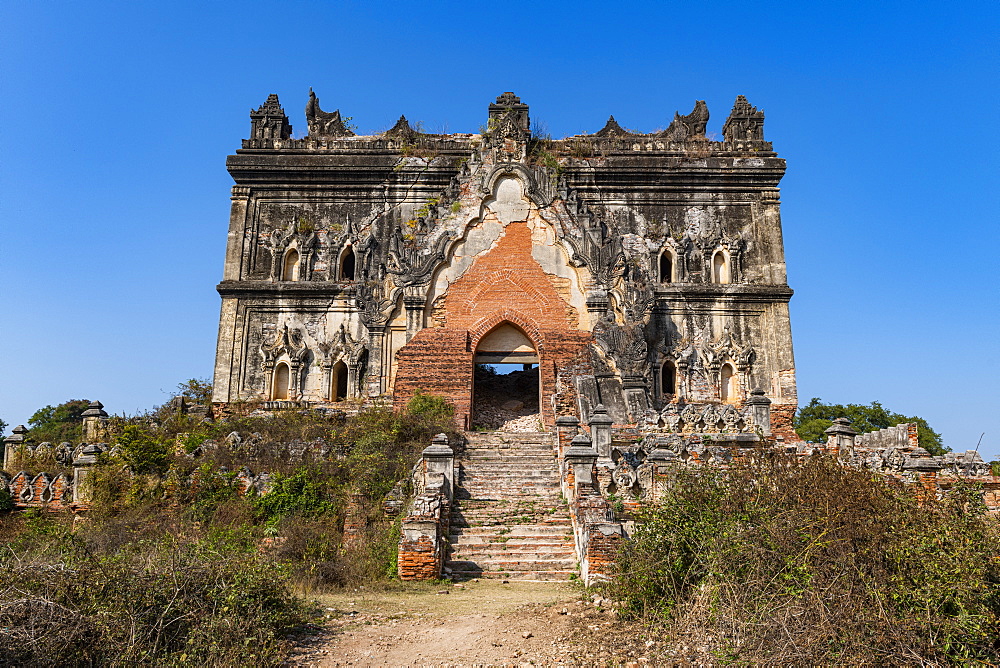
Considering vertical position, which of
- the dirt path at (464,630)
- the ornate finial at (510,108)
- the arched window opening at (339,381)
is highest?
the ornate finial at (510,108)

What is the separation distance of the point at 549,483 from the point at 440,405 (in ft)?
16.0

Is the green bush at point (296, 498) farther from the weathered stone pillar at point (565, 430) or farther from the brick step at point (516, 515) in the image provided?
the weathered stone pillar at point (565, 430)

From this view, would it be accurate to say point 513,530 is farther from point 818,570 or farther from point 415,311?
point 415,311

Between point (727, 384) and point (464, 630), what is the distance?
1703 centimetres

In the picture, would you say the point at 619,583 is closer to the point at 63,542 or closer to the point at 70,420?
the point at 63,542

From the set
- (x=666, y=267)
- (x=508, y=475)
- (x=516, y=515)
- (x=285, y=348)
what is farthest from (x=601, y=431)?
(x=285, y=348)

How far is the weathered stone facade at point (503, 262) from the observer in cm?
2028

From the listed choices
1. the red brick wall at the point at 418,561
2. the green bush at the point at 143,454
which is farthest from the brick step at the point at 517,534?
the green bush at the point at 143,454

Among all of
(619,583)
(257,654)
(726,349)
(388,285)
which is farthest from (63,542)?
(726,349)

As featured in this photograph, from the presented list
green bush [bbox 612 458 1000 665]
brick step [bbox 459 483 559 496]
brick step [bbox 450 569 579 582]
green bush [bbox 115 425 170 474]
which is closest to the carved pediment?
green bush [bbox 115 425 170 474]

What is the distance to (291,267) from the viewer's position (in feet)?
82.2

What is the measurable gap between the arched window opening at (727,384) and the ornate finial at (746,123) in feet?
25.4

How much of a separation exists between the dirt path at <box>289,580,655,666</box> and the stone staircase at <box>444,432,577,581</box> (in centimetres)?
108

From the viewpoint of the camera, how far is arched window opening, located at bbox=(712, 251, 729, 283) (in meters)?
24.9
